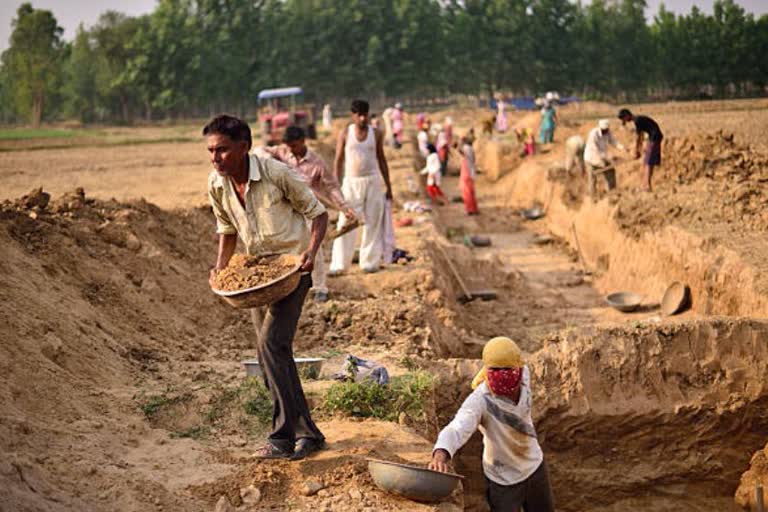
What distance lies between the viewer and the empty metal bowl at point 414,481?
4.46m

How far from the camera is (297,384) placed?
5.06m

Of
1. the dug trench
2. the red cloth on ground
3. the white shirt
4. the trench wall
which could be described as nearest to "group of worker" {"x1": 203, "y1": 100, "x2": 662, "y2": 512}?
the dug trench

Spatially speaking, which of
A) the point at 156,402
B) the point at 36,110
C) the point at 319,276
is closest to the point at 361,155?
the point at 319,276

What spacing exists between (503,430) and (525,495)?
443mm

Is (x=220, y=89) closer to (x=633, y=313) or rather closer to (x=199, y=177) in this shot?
(x=199, y=177)

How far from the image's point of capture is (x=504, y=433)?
15.1 feet

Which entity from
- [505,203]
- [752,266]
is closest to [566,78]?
[505,203]

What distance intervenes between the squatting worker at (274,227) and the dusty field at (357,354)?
25 centimetres

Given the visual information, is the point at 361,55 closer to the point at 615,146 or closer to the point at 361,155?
the point at 615,146

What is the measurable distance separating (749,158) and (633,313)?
506 cm

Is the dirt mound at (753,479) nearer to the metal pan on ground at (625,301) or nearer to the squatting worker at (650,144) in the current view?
the metal pan on ground at (625,301)

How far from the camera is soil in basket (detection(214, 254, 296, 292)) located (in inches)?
188

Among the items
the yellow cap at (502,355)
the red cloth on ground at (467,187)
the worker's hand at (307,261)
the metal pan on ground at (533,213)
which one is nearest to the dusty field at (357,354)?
the yellow cap at (502,355)

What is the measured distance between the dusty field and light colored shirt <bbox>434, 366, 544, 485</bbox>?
41 centimetres
